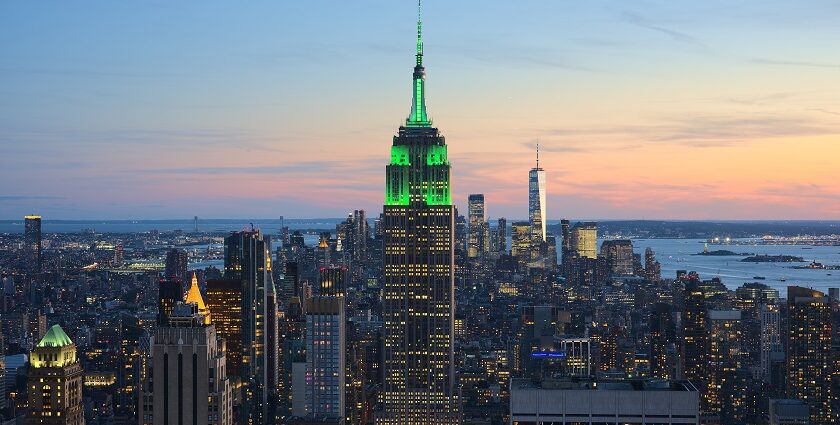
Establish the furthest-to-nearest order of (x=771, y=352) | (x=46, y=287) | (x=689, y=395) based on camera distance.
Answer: (x=46, y=287) → (x=771, y=352) → (x=689, y=395)

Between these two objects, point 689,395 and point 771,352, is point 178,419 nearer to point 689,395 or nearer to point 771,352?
point 689,395

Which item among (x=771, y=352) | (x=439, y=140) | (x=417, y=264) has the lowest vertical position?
(x=771, y=352)

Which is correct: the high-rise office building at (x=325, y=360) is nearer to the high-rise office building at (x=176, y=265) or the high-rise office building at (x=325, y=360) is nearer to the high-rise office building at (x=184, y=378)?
the high-rise office building at (x=184, y=378)

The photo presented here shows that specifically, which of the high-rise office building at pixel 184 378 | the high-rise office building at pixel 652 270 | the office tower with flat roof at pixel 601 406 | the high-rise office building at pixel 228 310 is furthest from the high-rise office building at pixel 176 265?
the office tower with flat roof at pixel 601 406

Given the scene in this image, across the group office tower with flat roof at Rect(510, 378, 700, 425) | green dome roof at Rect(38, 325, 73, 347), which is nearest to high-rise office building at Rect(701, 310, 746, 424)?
green dome roof at Rect(38, 325, 73, 347)

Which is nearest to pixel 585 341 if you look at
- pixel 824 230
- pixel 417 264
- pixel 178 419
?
pixel 417 264

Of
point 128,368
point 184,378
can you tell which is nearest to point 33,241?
point 128,368

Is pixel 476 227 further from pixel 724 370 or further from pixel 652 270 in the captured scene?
pixel 724 370
